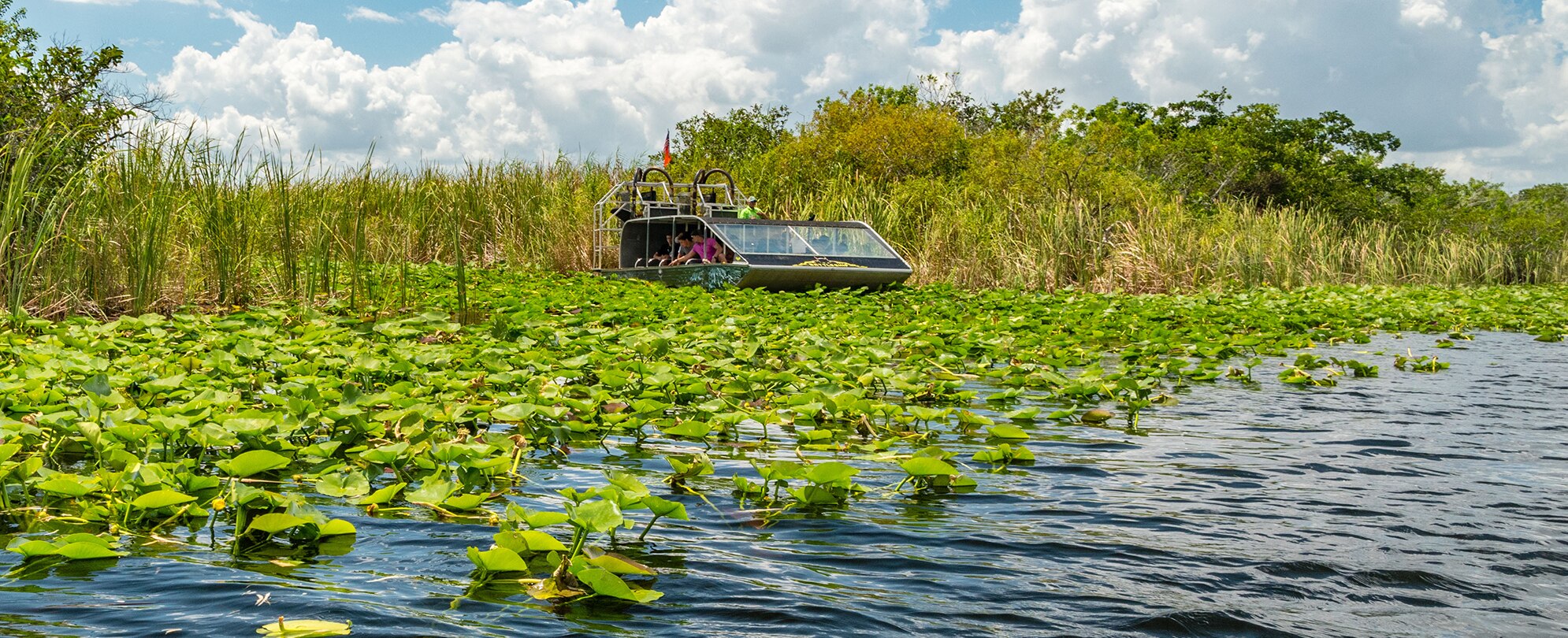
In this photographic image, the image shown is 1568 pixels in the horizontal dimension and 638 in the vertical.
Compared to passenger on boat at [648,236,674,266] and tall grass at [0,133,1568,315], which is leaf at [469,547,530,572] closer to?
tall grass at [0,133,1568,315]

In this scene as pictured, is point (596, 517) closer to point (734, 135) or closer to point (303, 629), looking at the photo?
point (303, 629)

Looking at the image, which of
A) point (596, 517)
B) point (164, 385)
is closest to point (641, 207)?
point (164, 385)

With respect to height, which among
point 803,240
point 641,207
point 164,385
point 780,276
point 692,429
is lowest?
point 692,429

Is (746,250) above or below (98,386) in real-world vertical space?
above

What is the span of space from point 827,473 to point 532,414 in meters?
1.65

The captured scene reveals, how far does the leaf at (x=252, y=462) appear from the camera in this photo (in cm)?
329

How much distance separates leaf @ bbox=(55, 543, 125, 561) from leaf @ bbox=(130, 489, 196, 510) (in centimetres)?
16

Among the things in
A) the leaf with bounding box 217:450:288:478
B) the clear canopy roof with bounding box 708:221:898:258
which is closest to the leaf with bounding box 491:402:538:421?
the leaf with bounding box 217:450:288:478

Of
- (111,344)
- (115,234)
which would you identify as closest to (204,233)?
(115,234)

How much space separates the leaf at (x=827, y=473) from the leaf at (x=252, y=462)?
1527 millimetres

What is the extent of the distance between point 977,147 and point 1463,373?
47.4 ft

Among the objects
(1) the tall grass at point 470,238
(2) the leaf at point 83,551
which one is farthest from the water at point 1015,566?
(1) the tall grass at point 470,238

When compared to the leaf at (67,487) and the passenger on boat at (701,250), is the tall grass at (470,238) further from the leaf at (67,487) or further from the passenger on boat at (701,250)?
the leaf at (67,487)

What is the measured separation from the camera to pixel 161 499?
2.98m
